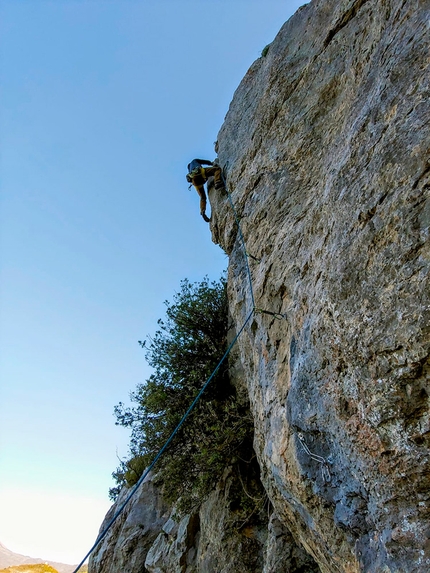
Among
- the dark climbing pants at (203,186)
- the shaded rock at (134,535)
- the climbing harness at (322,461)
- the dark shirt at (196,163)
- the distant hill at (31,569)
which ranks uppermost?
the dark shirt at (196,163)

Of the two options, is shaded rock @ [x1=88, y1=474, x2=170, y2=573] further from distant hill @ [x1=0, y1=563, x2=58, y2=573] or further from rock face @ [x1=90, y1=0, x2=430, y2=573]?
distant hill @ [x1=0, y1=563, x2=58, y2=573]

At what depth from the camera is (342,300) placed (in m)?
4.51

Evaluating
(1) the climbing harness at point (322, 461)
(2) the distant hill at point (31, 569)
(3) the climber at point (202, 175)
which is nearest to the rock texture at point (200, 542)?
(1) the climbing harness at point (322, 461)

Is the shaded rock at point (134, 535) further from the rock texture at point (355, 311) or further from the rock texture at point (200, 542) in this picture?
the rock texture at point (355, 311)

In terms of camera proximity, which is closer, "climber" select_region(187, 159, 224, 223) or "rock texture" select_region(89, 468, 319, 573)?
"rock texture" select_region(89, 468, 319, 573)

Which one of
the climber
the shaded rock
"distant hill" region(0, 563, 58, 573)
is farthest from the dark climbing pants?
"distant hill" region(0, 563, 58, 573)

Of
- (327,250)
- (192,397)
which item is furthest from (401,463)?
(192,397)

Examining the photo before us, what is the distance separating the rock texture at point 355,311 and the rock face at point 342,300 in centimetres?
2

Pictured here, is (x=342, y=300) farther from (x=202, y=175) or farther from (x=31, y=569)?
(x=31, y=569)

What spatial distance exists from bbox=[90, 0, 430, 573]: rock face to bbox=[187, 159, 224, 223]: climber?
2.05 metres

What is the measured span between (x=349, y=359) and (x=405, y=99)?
286cm

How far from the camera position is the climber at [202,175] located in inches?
430

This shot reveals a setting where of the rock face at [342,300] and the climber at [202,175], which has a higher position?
the climber at [202,175]

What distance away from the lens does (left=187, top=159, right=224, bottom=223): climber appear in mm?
10923
